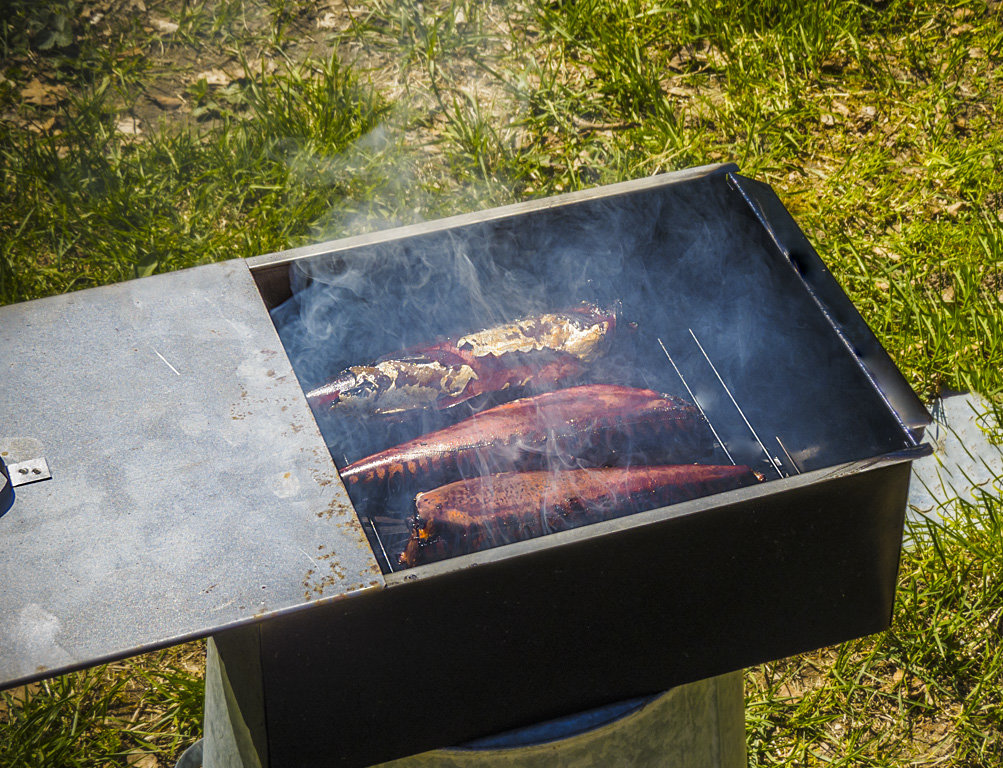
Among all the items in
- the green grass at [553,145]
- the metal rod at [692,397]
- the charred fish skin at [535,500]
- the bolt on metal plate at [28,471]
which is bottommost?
the green grass at [553,145]

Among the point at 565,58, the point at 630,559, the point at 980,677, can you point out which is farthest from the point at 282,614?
the point at 565,58

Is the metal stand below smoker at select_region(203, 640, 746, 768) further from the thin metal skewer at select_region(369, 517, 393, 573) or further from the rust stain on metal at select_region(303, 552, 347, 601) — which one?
the thin metal skewer at select_region(369, 517, 393, 573)

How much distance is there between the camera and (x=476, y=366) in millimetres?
2184

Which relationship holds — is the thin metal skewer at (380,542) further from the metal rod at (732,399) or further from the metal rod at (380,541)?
the metal rod at (732,399)

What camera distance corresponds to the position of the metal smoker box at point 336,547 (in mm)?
1381

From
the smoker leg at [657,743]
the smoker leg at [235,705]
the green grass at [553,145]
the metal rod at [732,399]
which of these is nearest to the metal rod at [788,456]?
the metal rod at [732,399]

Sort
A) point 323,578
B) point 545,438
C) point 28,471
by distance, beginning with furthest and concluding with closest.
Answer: point 545,438
point 28,471
point 323,578

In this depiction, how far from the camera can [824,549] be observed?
5.45ft

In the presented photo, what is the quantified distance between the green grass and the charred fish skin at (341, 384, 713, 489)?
1106mm

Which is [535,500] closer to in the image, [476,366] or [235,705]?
[476,366]

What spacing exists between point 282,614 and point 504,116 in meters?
3.15

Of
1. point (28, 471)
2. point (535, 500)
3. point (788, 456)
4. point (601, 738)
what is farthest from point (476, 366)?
point (28, 471)

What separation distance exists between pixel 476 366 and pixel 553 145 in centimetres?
210

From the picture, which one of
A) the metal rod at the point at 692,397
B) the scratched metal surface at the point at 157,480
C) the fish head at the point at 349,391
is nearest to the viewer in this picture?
the scratched metal surface at the point at 157,480
